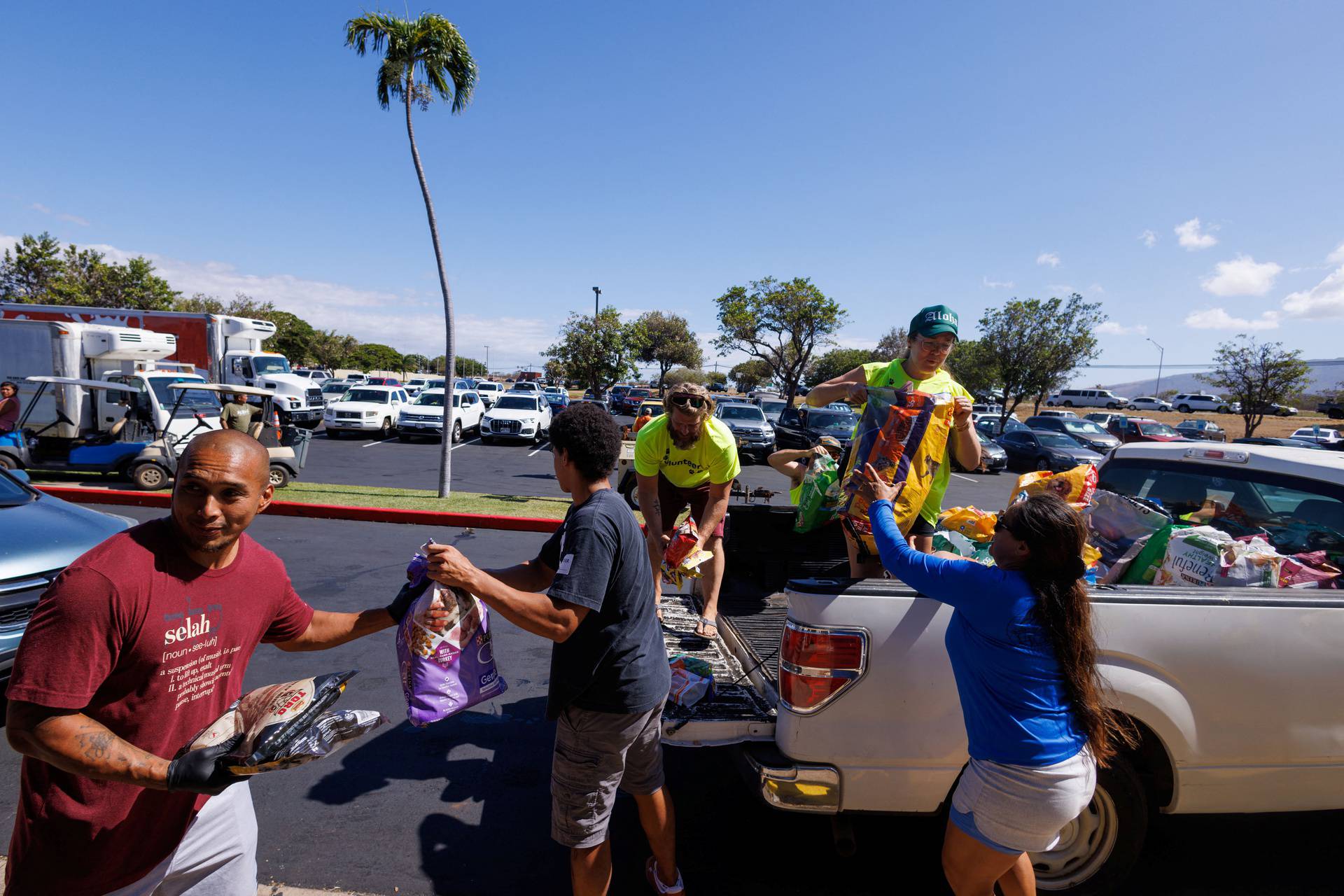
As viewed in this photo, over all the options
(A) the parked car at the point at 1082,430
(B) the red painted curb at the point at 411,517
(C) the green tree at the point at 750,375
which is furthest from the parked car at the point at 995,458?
(C) the green tree at the point at 750,375

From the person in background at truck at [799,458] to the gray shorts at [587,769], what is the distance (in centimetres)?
213

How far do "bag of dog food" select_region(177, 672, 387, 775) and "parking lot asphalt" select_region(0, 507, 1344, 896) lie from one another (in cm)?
144

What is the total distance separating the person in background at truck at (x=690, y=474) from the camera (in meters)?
4.05

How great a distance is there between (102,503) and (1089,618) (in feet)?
37.4

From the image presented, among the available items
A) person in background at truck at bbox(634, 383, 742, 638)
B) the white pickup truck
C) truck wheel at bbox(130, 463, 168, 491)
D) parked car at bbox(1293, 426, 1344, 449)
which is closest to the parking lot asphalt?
the white pickup truck

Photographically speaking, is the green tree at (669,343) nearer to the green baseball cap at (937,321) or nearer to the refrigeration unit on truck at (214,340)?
the refrigeration unit on truck at (214,340)

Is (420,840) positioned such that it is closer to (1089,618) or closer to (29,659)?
(29,659)

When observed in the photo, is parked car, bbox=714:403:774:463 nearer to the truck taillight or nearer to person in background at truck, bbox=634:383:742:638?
person in background at truck, bbox=634:383:742:638

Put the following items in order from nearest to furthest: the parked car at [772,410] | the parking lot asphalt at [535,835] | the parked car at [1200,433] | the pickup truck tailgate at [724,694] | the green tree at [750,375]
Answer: the pickup truck tailgate at [724,694] → the parking lot asphalt at [535,835] → the parked car at [772,410] → the parked car at [1200,433] → the green tree at [750,375]

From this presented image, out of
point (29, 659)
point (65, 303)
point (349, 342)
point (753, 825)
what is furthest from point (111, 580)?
point (349, 342)

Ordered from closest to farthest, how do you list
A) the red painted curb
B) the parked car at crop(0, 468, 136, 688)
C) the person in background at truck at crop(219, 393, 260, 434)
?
the parked car at crop(0, 468, 136, 688) < the red painted curb < the person in background at truck at crop(219, 393, 260, 434)

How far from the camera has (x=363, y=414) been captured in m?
19.8

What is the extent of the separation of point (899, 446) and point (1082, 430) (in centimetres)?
2211

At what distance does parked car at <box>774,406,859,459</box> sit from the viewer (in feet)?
59.8
